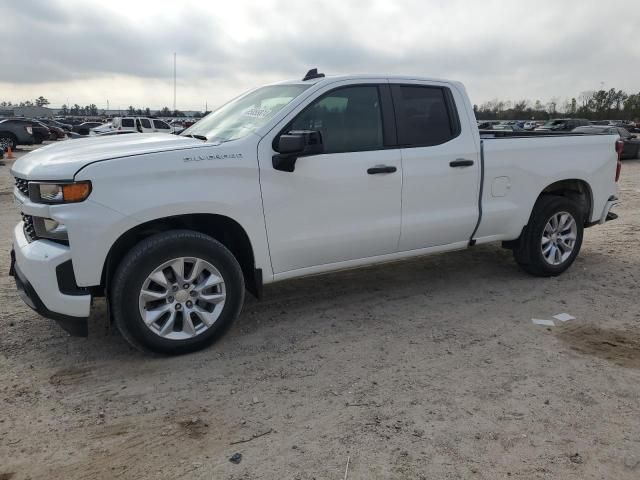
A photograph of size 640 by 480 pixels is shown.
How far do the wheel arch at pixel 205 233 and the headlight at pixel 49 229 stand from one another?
12.1 inches

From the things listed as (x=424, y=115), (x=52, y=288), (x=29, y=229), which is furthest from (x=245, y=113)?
(x=52, y=288)

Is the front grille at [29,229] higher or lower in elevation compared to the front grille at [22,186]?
lower

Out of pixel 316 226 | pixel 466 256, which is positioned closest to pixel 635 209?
pixel 466 256

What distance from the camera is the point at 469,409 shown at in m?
3.25

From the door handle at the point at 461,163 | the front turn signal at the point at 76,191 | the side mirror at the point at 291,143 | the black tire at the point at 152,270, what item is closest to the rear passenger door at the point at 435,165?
the door handle at the point at 461,163


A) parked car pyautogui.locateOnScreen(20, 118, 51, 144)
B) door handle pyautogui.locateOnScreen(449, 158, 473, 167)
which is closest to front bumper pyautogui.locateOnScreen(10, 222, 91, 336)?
door handle pyautogui.locateOnScreen(449, 158, 473, 167)

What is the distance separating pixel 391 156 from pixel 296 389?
2095mm

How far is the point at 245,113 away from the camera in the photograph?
4637mm

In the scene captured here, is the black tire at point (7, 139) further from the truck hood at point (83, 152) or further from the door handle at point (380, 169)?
the door handle at point (380, 169)

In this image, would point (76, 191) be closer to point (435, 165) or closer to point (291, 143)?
point (291, 143)

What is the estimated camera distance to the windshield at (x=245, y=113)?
4301 mm

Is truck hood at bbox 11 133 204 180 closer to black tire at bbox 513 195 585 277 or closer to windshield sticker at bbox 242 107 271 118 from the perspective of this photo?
windshield sticker at bbox 242 107 271 118

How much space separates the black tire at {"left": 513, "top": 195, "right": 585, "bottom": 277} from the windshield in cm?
278

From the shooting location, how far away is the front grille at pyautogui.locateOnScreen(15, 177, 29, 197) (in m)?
3.75
